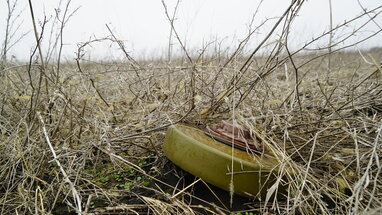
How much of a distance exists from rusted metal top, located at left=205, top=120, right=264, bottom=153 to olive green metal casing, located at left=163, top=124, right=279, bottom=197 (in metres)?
0.06

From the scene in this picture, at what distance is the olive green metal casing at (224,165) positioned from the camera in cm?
117

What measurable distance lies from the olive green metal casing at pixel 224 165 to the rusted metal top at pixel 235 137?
0.06m

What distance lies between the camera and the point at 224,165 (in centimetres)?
118

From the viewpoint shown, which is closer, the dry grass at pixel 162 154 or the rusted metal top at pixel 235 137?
the dry grass at pixel 162 154

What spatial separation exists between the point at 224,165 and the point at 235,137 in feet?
0.83

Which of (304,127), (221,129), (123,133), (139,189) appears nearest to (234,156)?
(221,129)

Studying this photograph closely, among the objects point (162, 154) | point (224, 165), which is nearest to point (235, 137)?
point (224, 165)

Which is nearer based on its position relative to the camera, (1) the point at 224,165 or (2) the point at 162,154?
(1) the point at 224,165

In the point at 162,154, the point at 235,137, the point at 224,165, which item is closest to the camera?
the point at 224,165

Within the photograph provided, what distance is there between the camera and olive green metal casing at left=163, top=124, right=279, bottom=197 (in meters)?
1.17

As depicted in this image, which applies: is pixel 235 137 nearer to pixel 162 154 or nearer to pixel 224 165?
pixel 224 165

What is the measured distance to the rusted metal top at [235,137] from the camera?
1.35m

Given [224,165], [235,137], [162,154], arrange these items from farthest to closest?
[162,154] → [235,137] → [224,165]

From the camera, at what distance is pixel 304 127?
1.65m
